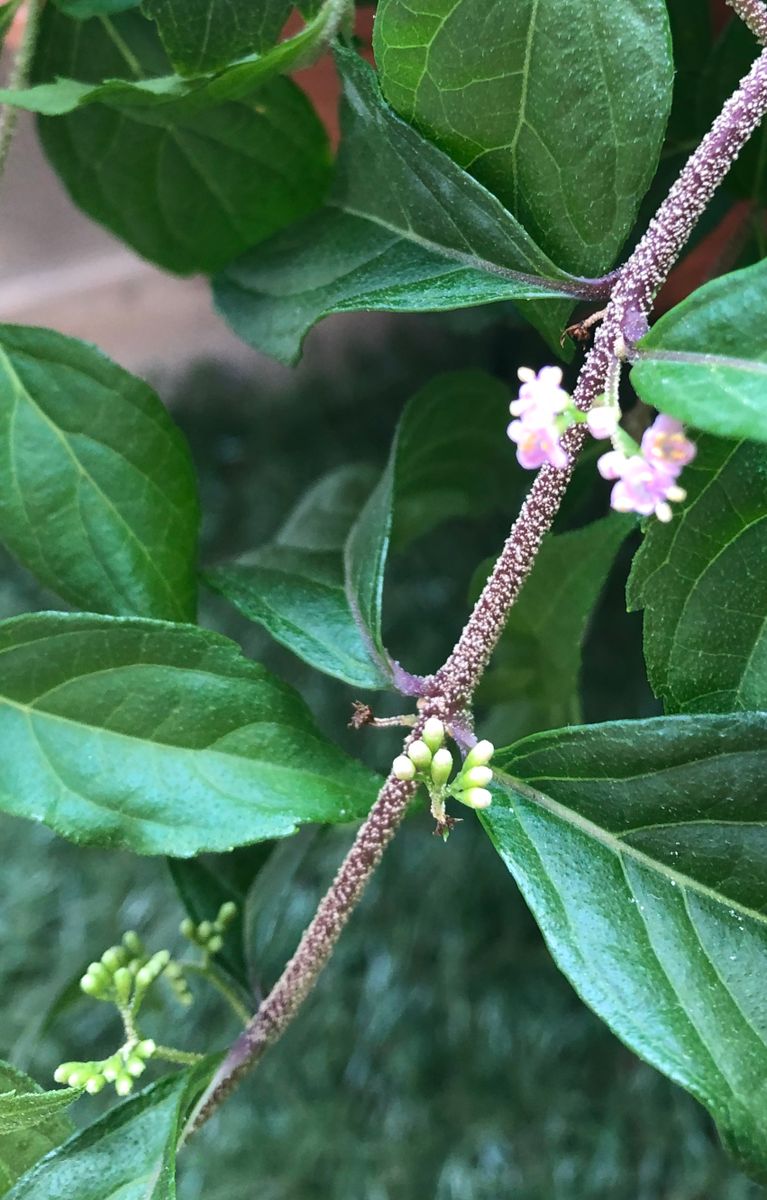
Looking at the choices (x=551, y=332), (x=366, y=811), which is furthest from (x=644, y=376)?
(x=366, y=811)

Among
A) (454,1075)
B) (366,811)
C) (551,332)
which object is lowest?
(454,1075)

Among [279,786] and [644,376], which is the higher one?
[644,376]

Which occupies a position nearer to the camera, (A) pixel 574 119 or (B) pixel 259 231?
(A) pixel 574 119

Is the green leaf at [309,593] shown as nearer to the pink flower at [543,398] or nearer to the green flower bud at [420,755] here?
the green flower bud at [420,755]

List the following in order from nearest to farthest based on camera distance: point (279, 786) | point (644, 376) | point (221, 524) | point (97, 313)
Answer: point (644, 376) < point (279, 786) < point (221, 524) < point (97, 313)

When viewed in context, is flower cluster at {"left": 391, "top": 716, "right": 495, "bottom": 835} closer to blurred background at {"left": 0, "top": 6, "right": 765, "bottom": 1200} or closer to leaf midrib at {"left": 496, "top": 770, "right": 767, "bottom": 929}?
leaf midrib at {"left": 496, "top": 770, "right": 767, "bottom": 929}

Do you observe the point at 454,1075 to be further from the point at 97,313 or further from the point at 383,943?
the point at 97,313

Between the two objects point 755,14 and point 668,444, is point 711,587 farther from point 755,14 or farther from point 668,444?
point 755,14

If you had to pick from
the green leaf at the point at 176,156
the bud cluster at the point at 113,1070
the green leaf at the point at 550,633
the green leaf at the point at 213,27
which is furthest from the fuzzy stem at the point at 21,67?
the bud cluster at the point at 113,1070
